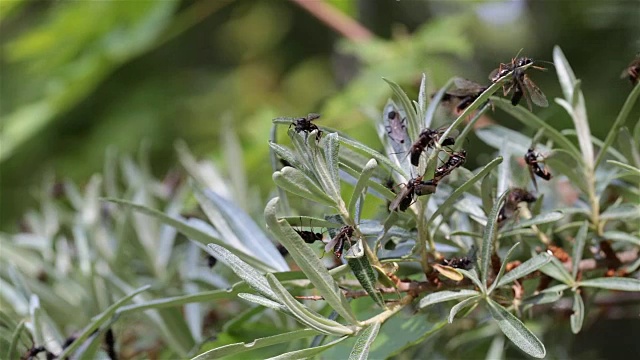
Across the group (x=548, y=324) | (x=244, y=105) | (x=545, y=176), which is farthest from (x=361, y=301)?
(x=244, y=105)

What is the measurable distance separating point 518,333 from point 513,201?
0.16m

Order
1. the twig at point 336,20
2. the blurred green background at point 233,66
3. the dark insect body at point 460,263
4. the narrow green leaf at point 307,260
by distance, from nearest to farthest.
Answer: the narrow green leaf at point 307,260 < the dark insect body at point 460,263 < the blurred green background at point 233,66 < the twig at point 336,20

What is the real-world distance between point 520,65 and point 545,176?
12 cm

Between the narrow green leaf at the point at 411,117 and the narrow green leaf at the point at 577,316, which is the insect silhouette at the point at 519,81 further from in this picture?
the narrow green leaf at the point at 577,316

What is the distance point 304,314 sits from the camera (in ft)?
1.55

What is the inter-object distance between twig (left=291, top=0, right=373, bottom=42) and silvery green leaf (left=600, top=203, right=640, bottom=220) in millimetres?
1142

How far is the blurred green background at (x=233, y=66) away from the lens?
1578 millimetres

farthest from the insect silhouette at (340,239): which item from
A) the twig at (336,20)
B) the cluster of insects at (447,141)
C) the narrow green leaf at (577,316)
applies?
the twig at (336,20)

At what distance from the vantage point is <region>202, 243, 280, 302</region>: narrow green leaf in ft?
1.52

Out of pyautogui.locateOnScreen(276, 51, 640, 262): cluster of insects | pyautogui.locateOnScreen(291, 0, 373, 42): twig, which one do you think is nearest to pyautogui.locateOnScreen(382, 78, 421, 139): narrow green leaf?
pyautogui.locateOnScreen(276, 51, 640, 262): cluster of insects

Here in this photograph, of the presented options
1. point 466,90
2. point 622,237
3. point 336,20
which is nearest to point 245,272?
point 466,90

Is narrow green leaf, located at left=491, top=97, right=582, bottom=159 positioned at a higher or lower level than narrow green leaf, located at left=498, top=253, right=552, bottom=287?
higher

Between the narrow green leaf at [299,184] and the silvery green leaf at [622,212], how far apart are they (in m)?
0.29

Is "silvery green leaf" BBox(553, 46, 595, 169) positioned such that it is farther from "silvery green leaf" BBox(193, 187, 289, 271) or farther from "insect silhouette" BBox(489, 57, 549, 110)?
"silvery green leaf" BBox(193, 187, 289, 271)
